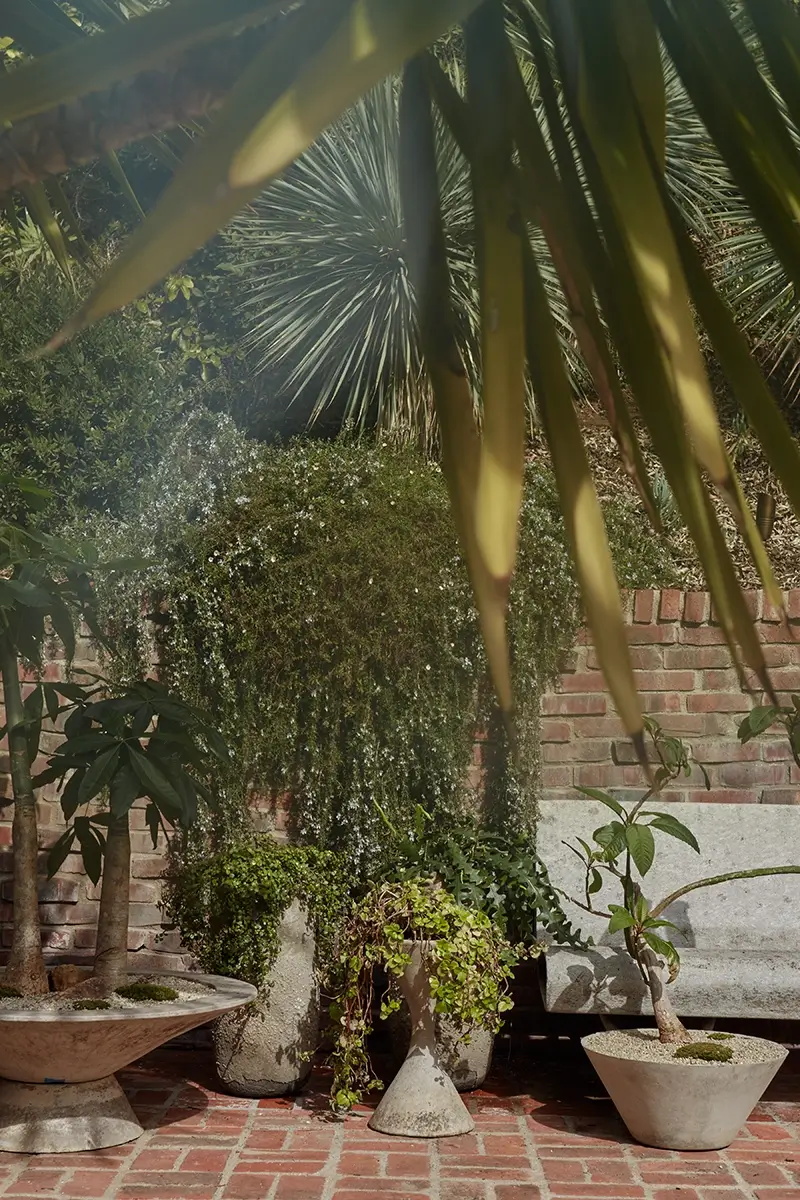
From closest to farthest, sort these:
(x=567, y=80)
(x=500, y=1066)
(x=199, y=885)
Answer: (x=567, y=80) < (x=199, y=885) < (x=500, y=1066)

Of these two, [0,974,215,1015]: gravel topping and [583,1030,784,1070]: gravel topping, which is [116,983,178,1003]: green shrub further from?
[583,1030,784,1070]: gravel topping

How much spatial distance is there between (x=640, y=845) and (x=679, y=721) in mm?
1068

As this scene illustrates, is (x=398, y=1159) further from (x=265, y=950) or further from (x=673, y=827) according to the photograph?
(x=673, y=827)

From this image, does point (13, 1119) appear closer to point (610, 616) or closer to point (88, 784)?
point (88, 784)

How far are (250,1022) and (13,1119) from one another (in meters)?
0.71

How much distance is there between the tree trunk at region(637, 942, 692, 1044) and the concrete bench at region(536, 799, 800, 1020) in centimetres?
10

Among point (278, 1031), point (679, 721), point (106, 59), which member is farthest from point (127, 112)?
point (679, 721)

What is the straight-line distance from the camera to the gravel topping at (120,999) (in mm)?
3039

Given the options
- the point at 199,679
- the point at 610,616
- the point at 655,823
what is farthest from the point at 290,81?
the point at 199,679

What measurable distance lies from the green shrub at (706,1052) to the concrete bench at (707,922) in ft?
0.74

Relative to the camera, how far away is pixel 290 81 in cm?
45

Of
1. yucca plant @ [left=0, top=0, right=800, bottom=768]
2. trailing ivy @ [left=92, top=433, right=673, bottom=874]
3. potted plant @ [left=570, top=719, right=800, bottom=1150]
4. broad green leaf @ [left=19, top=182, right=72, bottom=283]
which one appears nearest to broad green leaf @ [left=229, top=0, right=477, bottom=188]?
yucca plant @ [left=0, top=0, right=800, bottom=768]

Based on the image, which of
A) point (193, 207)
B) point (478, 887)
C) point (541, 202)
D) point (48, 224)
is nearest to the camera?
point (193, 207)

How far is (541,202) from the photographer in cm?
54
